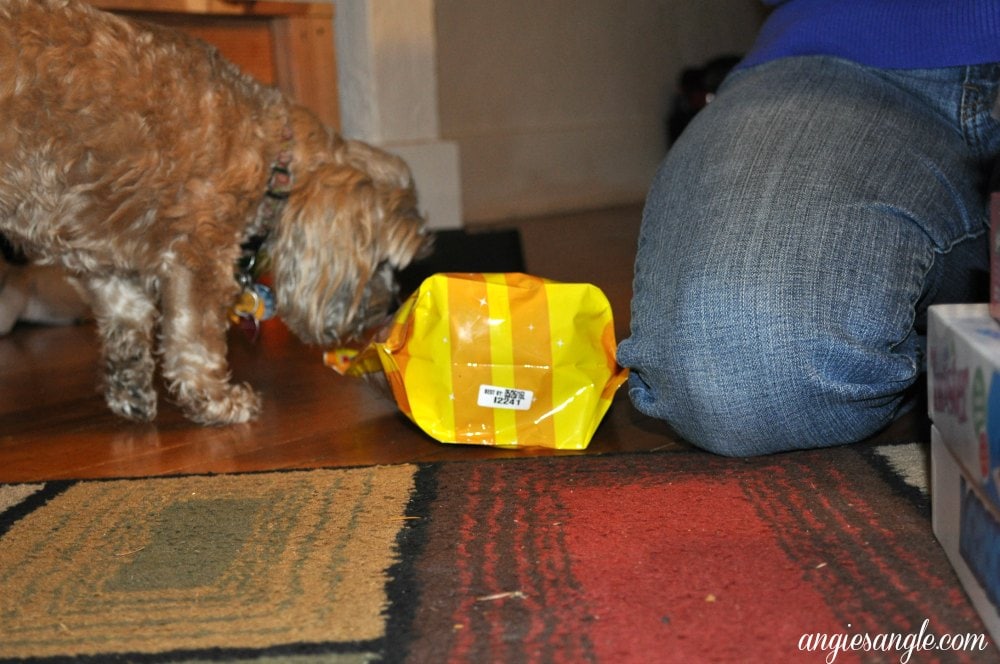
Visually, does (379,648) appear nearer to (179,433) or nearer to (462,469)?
(462,469)

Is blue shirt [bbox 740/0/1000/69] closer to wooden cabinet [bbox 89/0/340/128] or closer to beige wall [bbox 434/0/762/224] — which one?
wooden cabinet [bbox 89/0/340/128]

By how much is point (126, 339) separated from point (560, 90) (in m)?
3.51

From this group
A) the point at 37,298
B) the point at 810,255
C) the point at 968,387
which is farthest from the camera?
the point at 37,298

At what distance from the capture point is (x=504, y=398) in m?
1.39

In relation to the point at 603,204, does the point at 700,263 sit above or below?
above

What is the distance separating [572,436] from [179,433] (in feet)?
2.18

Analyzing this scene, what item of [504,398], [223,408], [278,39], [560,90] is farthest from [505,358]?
[560,90]

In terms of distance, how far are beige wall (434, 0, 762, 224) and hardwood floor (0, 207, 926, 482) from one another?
2.28m

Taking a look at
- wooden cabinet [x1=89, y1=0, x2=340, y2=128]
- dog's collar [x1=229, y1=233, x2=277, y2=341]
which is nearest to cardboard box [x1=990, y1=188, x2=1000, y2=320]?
dog's collar [x1=229, y1=233, x2=277, y2=341]

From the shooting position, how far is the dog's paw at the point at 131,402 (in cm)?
172

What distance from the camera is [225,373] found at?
1.75 meters

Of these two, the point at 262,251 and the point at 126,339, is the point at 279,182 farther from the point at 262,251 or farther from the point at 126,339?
the point at 126,339

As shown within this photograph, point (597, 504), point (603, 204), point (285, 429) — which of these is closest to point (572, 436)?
point (597, 504)

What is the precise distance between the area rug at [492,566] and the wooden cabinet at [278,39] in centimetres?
218
